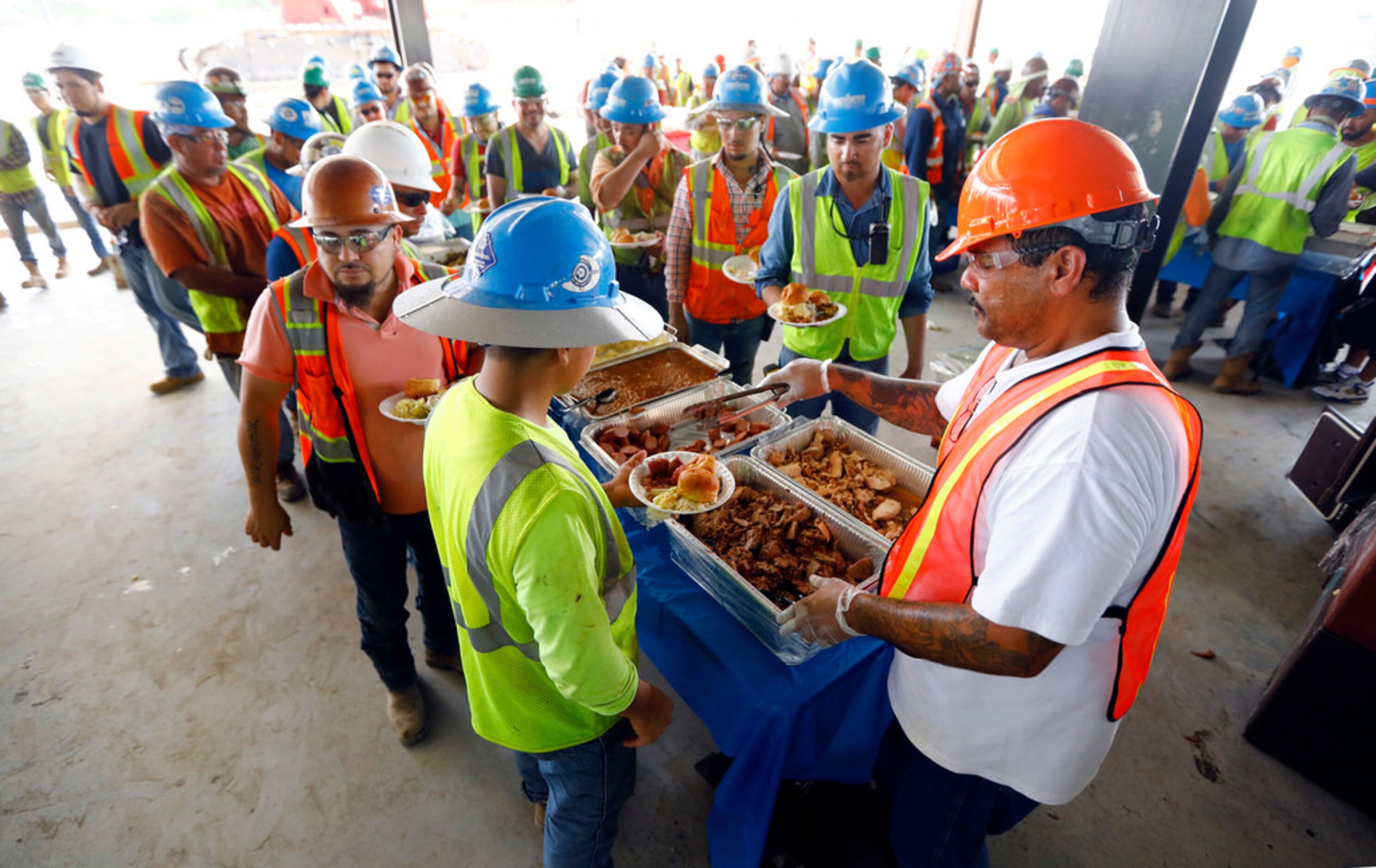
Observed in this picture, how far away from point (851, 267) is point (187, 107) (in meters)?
3.79

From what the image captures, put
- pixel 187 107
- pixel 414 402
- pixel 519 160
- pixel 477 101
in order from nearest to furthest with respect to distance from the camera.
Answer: pixel 414 402 < pixel 187 107 < pixel 519 160 < pixel 477 101

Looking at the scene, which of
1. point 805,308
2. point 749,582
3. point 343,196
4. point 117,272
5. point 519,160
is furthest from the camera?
point 117,272

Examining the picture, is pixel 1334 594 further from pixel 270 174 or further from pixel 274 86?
pixel 274 86

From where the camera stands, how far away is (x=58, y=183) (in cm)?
721

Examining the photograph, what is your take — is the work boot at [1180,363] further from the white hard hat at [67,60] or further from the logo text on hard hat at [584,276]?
the white hard hat at [67,60]

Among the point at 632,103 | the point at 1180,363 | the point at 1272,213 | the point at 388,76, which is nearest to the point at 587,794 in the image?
the point at 632,103

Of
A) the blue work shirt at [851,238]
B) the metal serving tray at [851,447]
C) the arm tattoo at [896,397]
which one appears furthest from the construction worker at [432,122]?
the arm tattoo at [896,397]

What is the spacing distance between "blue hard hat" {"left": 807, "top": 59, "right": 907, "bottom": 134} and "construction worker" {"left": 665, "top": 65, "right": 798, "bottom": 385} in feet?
2.51

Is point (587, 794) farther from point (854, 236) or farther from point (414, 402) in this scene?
point (854, 236)

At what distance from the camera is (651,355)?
11.7ft

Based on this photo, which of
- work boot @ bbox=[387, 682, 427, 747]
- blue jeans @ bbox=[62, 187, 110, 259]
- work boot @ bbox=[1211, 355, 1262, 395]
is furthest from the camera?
blue jeans @ bbox=[62, 187, 110, 259]

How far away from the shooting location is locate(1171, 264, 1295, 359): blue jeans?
5.52 metres

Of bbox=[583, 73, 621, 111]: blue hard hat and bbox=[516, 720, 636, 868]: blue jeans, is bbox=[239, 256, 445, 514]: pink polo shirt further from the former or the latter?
bbox=[583, 73, 621, 111]: blue hard hat

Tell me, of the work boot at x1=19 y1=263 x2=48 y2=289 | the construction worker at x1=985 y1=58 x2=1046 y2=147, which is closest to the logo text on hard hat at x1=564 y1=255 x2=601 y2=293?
the construction worker at x1=985 y1=58 x2=1046 y2=147
